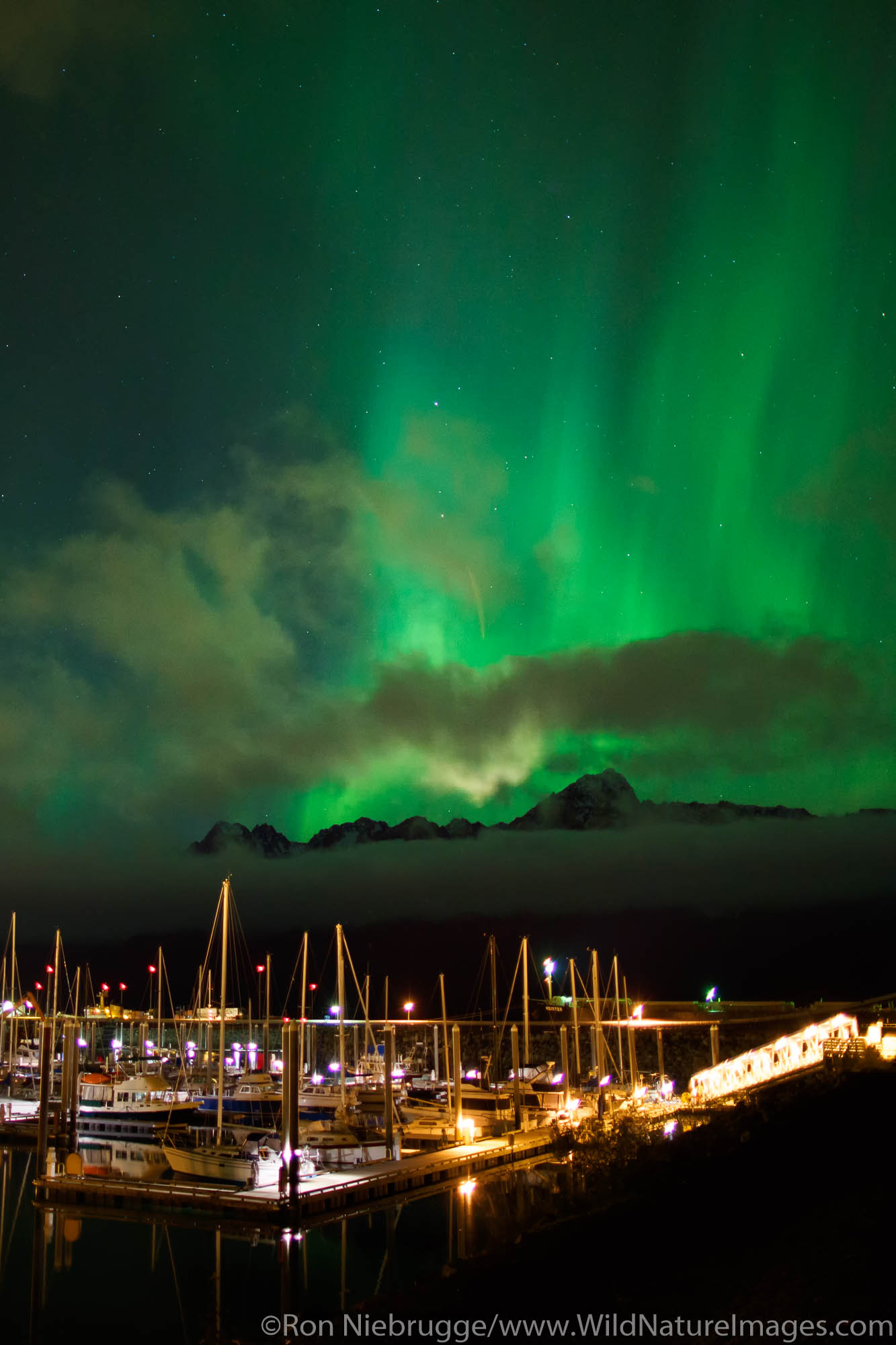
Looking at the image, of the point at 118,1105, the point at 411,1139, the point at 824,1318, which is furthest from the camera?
the point at 118,1105

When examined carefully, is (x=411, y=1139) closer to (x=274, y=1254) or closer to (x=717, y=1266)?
(x=274, y=1254)

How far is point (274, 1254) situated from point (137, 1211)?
7.34 m

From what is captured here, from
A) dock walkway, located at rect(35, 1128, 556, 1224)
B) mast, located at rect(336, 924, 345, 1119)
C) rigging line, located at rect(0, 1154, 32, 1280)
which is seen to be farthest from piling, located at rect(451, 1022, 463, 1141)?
rigging line, located at rect(0, 1154, 32, 1280)

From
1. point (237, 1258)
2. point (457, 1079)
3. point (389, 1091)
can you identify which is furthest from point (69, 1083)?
point (237, 1258)

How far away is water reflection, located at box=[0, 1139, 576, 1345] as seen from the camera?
27.1 meters

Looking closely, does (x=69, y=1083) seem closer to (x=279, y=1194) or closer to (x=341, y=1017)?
(x=341, y=1017)

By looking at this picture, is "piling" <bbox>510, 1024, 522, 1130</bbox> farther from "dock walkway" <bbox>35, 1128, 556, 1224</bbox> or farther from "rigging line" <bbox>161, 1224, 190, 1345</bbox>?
"rigging line" <bbox>161, 1224, 190, 1345</bbox>

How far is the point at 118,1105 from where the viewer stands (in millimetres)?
64062

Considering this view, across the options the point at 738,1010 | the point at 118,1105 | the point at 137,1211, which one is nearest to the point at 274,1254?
the point at 137,1211

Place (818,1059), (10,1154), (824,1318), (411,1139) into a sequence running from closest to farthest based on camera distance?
(824,1318), (818,1059), (411,1139), (10,1154)

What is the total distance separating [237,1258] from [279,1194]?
2589mm

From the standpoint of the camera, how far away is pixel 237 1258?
31.1 m

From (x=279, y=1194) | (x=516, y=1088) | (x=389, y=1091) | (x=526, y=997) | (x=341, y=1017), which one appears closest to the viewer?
(x=279, y=1194)

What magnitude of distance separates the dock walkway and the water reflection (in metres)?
0.39
